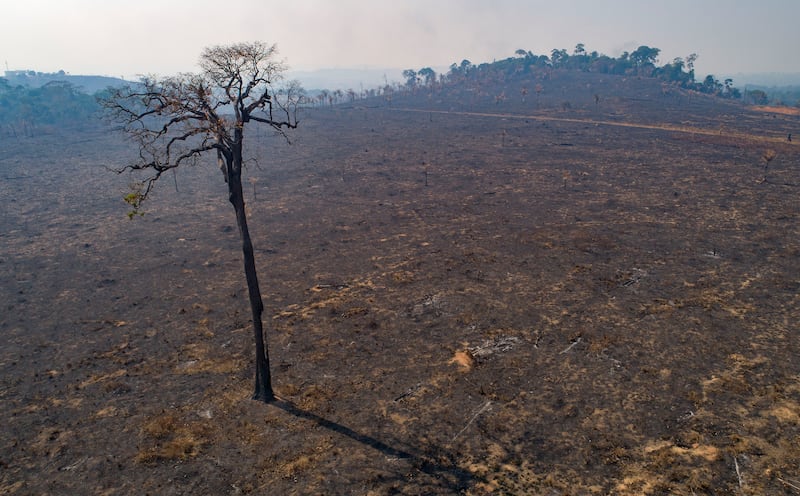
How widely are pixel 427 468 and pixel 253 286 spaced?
947 cm

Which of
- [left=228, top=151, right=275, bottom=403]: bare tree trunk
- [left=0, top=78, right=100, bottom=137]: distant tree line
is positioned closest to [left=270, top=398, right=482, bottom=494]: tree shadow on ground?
[left=228, top=151, right=275, bottom=403]: bare tree trunk

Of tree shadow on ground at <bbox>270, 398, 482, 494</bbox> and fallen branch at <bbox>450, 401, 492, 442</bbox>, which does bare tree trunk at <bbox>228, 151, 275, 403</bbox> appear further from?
fallen branch at <bbox>450, 401, 492, 442</bbox>

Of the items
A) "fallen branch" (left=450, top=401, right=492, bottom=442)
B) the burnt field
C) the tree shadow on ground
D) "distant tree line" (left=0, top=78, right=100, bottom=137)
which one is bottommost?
the tree shadow on ground

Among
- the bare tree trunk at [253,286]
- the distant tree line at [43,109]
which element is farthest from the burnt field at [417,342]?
the distant tree line at [43,109]

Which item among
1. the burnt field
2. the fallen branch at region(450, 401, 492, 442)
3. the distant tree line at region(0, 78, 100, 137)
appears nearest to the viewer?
the burnt field

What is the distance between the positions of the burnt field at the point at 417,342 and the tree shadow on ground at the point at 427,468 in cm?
8

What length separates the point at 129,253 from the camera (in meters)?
39.5

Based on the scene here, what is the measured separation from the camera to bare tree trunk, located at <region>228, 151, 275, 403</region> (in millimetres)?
16969

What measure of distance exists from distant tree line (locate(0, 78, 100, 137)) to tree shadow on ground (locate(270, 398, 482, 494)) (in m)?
142

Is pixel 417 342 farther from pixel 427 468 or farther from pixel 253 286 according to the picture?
pixel 253 286

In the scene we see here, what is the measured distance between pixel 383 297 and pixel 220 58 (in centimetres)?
1753

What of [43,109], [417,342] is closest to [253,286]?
[417,342]

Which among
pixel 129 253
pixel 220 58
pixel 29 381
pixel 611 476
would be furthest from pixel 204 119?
pixel 129 253

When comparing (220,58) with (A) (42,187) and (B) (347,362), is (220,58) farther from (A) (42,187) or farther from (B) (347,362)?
(A) (42,187)
